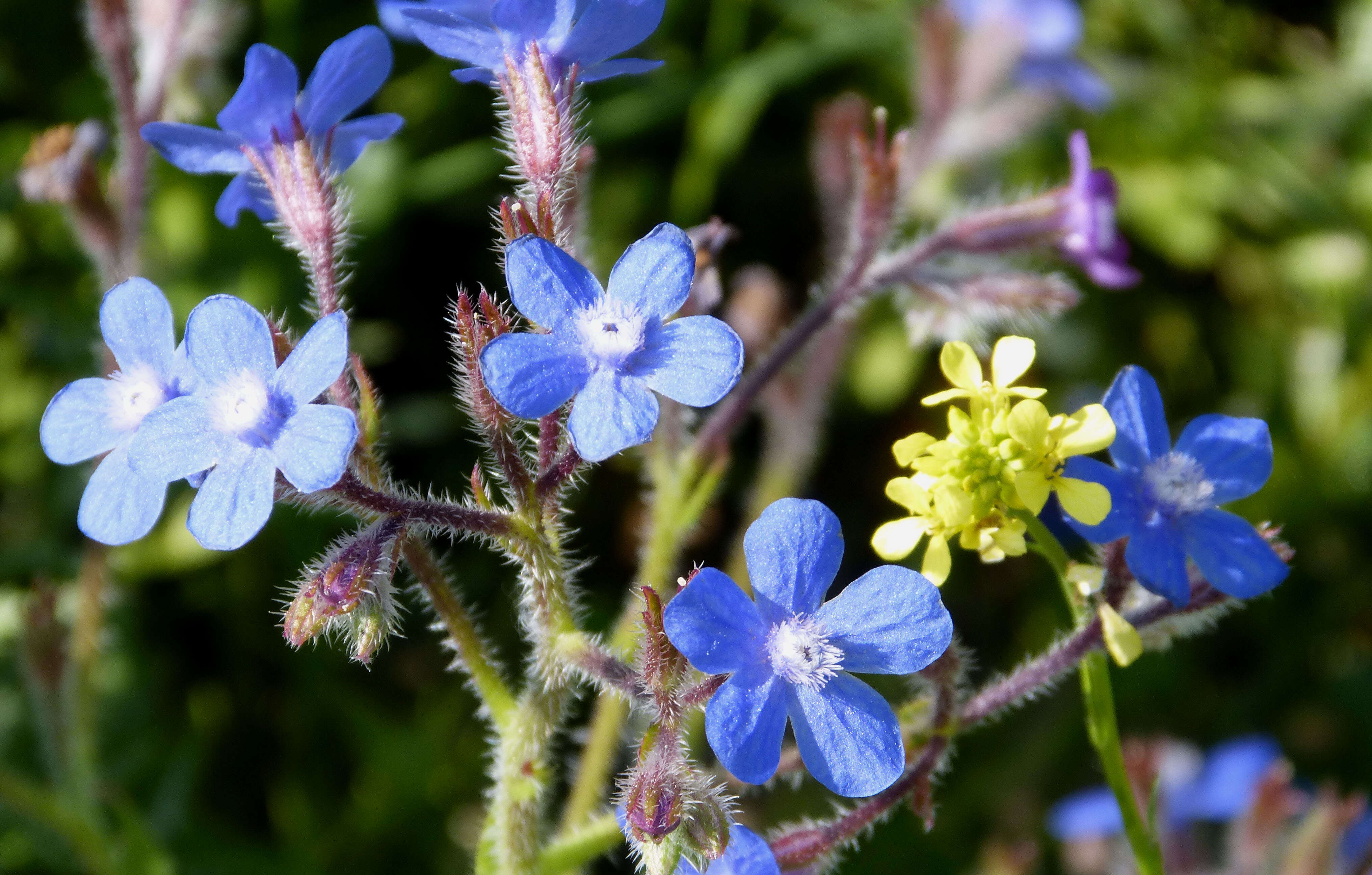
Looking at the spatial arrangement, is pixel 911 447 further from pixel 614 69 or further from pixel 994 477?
A: pixel 614 69

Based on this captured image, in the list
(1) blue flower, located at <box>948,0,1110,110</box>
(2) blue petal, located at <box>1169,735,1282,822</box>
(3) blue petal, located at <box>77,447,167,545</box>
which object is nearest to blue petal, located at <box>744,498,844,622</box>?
(3) blue petal, located at <box>77,447,167,545</box>

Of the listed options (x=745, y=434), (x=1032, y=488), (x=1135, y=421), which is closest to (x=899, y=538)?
(x=1032, y=488)

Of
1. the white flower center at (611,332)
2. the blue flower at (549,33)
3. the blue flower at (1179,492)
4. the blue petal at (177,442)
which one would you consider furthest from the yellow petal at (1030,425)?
the blue petal at (177,442)

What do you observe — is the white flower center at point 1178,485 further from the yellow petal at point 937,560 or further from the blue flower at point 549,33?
the blue flower at point 549,33

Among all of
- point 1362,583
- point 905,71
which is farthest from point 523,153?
point 1362,583

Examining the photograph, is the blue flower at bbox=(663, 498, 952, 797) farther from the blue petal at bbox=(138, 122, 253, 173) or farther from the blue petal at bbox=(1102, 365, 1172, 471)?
the blue petal at bbox=(138, 122, 253, 173)

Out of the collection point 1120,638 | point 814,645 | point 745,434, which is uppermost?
point 814,645
